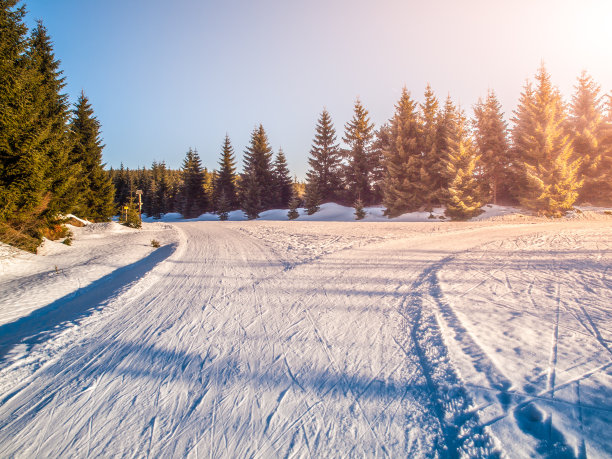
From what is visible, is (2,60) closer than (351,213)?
Yes

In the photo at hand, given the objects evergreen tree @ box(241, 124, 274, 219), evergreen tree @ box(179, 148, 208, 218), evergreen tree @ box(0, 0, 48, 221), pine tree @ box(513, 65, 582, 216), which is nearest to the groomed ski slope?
evergreen tree @ box(0, 0, 48, 221)

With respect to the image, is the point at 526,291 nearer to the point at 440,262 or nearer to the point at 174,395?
the point at 440,262

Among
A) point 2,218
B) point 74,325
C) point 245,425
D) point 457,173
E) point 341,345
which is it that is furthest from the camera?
point 457,173

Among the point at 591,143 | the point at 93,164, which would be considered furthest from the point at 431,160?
the point at 93,164

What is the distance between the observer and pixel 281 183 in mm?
39531

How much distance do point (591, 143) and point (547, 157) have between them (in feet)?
18.1

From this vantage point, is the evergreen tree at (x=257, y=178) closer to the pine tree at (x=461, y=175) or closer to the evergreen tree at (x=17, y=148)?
the pine tree at (x=461, y=175)

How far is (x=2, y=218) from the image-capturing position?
7.17 m

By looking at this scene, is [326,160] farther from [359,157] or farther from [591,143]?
[591,143]

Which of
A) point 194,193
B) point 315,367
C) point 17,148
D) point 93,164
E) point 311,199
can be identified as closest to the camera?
point 315,367

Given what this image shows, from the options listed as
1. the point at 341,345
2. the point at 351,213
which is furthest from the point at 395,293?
the point at 351,213

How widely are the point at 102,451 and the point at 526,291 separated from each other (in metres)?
5.48

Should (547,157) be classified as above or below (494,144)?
below

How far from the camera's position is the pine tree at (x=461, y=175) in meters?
21.0
